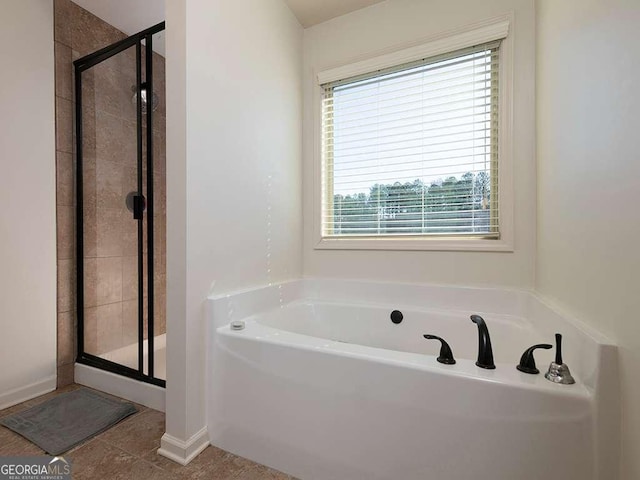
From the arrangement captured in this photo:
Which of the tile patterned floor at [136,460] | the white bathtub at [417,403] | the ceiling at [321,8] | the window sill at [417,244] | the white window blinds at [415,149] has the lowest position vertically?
the tile patterned floor at [136,460]

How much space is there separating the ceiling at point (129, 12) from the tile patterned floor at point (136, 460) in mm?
2220

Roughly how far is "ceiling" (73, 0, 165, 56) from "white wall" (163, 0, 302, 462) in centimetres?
71

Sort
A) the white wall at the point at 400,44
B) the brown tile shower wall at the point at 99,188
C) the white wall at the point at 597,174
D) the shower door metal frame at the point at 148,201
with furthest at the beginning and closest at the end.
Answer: the brown tile shower wall at the point at 99,188 → the shower door metal frame at the point at 148,201 → the white wall at the point at 400,44 → the white wall at the point at 597,174

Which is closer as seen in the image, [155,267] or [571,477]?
[571,477]

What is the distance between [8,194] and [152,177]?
0.79 meters

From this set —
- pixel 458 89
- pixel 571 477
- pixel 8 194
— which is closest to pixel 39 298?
pixel 8 194

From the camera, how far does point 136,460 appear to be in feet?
4.52

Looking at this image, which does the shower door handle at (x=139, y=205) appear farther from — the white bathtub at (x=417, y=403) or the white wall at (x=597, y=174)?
the white wall at (x=597, y=174)

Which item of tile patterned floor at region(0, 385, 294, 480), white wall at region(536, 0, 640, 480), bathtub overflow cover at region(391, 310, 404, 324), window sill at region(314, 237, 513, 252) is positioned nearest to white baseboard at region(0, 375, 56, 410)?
tile patterned floor at region(0, 385, 294, 480)

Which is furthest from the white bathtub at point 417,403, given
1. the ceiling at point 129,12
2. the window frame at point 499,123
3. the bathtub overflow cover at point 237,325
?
the ceiling at point 129,12

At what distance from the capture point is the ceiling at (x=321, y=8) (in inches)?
83.7

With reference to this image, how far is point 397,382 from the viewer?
1104mm

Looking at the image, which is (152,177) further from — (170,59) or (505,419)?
(505,419)

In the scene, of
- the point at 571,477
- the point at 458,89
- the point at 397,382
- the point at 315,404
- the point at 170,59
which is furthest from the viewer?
the point at 458,89
